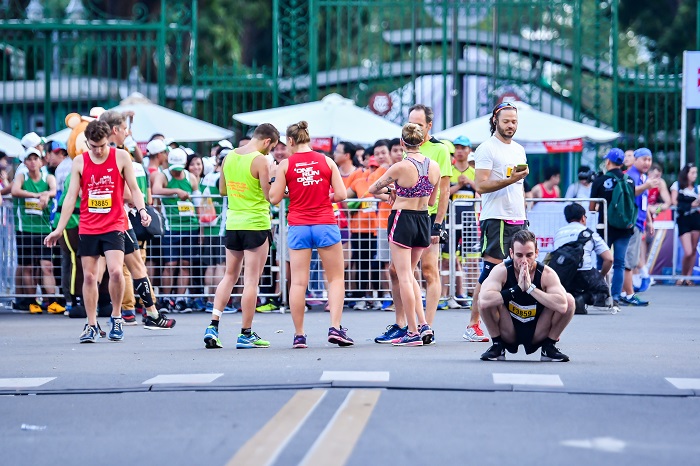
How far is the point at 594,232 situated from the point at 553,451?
9444 mm

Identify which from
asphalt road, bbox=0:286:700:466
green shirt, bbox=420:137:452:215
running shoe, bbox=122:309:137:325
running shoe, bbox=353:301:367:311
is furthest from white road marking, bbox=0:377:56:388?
running shoe, bbox=353:301:367:311

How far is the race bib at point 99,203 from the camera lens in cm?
1255

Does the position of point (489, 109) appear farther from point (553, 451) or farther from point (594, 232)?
point (553, 451)

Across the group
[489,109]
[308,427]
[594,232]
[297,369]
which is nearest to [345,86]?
[489,109]

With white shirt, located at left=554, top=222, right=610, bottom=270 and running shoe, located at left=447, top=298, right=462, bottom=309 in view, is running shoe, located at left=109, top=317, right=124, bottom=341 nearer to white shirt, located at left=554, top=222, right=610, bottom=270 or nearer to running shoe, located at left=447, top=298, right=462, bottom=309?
running shoe, located at left=447, top=298, right=462, bottom=309

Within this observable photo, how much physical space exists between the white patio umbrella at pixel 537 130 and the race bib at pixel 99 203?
803 centimetres

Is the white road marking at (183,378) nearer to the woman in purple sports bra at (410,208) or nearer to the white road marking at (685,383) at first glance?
the woman in purple sports bra at (410,208)

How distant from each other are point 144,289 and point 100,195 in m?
1.59

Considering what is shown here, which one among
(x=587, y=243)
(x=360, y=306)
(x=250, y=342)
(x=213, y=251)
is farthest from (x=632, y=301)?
(x=250, y=342)

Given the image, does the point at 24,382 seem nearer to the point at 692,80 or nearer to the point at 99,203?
the point at 99,203

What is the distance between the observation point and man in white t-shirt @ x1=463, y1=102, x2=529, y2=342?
1159 cm

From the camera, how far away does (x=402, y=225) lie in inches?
464

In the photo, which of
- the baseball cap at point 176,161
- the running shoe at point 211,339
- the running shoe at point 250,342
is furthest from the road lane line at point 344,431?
the baseball cap at point 176,161

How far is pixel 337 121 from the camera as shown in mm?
19797
